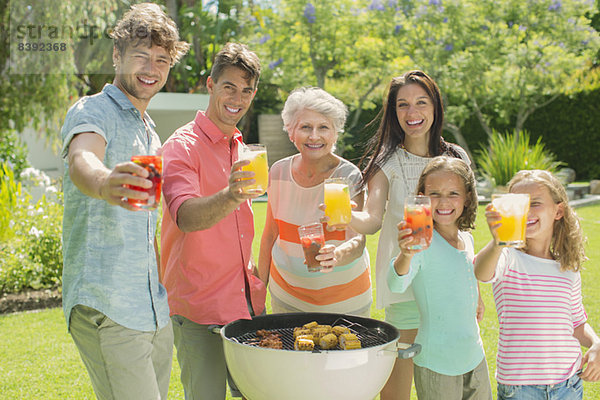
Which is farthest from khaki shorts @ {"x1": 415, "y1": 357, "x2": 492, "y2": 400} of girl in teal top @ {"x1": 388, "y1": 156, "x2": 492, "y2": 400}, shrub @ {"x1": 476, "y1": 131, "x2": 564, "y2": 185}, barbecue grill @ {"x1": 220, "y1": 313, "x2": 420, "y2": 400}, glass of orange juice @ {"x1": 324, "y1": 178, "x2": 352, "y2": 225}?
shrub @ {"x1": 476, "y1": 131, "x2": 564, "y2": 185}

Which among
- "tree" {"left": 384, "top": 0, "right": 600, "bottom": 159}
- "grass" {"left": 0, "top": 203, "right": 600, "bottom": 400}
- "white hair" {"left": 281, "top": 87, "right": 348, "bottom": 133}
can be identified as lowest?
"grass" {"left": 0, "top": 203, "right": 600, "bottom": 400}

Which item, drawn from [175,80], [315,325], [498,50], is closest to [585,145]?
[498,50]

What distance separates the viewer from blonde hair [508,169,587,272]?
2723 mm

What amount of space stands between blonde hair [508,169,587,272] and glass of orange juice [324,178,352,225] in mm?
885

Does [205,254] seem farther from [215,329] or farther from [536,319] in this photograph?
[536,319]

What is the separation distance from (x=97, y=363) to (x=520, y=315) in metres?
1.84

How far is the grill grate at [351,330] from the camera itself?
2.54m

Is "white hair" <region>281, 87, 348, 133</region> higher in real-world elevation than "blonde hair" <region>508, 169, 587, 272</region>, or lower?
higher

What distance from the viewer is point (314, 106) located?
3.00 meters

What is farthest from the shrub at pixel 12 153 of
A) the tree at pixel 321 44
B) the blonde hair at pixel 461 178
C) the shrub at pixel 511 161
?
the tree at pixel 321 44

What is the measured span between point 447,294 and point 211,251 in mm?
1080

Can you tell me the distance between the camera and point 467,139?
20000 mm

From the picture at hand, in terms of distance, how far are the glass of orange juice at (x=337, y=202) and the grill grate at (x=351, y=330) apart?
54cm

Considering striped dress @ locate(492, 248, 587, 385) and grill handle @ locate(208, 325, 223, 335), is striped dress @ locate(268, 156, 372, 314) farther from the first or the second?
striped dress @ locate(492, 248, 587, 385)
